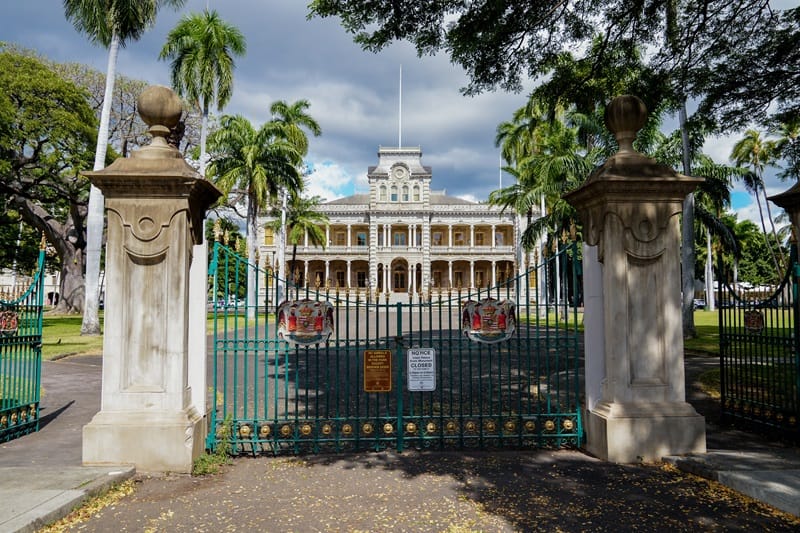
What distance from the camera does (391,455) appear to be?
235 inches

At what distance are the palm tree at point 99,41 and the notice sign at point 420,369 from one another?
16.8 m

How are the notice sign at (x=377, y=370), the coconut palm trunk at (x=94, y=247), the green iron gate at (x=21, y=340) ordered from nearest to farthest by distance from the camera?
the notice sign at (x=377, y=370) → the green iron gate at (x=21, y=340) → the coconut palm trunk at (x=94, y=247)

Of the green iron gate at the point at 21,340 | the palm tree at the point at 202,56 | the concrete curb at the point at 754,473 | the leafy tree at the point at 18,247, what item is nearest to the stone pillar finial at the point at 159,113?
the green iron gate at the point at 21,340

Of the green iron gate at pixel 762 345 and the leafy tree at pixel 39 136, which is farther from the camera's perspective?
the leafy tree at pixel 39 136

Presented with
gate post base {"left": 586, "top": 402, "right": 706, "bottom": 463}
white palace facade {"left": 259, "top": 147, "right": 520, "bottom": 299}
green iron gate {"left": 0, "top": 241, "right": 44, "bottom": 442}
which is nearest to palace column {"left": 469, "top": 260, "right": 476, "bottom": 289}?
white palace facade {"left": 259, "top": 147, "right": 520, "bottom": 299}

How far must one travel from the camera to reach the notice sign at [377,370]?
6.01 m

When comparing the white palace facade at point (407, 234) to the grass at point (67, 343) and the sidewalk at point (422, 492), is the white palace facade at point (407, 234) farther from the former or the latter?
the sidewalk at point (422, 492)

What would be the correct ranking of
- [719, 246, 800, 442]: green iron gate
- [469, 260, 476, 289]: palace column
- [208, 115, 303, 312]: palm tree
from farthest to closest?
[469, 260, 476, 289]: palace column, [208, 115, 303, 312]: palm tree, [719, 246, 800, 442]: green iron gate

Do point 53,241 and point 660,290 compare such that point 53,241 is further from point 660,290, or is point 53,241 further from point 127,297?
point 660,290

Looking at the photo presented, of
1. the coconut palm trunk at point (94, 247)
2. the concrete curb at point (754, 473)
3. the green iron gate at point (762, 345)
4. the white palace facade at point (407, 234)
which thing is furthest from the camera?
the white palace facade at point (407, 234)

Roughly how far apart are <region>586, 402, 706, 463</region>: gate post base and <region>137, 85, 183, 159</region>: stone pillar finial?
17.2ft

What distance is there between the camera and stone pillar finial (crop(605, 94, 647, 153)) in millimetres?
5879

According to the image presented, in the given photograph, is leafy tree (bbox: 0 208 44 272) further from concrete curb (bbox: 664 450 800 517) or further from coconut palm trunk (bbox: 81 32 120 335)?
concrete curb (bbox: 664 450 800 517)

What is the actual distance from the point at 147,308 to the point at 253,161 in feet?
76.6
